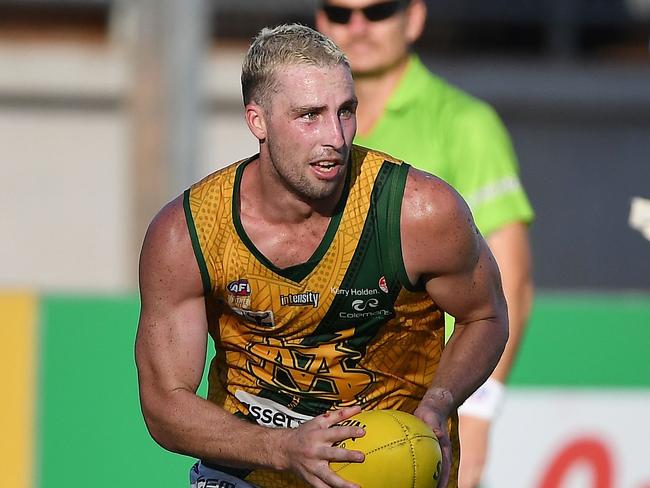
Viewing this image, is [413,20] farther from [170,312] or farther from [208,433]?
[208,433]

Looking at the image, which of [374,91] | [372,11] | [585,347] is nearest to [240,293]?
[374,91]

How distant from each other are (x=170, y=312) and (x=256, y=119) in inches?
23.3

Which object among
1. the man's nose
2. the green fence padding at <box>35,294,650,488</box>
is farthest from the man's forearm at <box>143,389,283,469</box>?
the green fence padding at <box>35,294,650,488</box>

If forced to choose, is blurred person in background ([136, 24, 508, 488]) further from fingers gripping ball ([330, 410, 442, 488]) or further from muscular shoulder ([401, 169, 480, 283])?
fingers gripping ball ([330, 410, 442, 488])

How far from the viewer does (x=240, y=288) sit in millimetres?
3945

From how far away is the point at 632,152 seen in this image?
14031 millimetres

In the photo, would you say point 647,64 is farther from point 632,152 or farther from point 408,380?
point 408,380

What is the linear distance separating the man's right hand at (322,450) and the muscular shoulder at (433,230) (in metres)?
0.55

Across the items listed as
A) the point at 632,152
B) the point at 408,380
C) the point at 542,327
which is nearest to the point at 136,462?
the point at 542,327

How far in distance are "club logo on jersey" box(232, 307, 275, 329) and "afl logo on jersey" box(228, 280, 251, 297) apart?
58 millimetres

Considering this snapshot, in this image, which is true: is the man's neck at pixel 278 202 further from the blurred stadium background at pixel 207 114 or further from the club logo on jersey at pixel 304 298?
the blurred stadium background at pixel 207 114

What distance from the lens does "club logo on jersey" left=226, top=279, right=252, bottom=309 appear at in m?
3.94

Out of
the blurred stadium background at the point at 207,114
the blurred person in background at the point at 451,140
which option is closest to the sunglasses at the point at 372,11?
the blurred person in background at the point at 451,140

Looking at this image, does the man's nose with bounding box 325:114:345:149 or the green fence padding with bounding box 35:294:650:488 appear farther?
the green fence padding with bounding box 35:294:650:488
